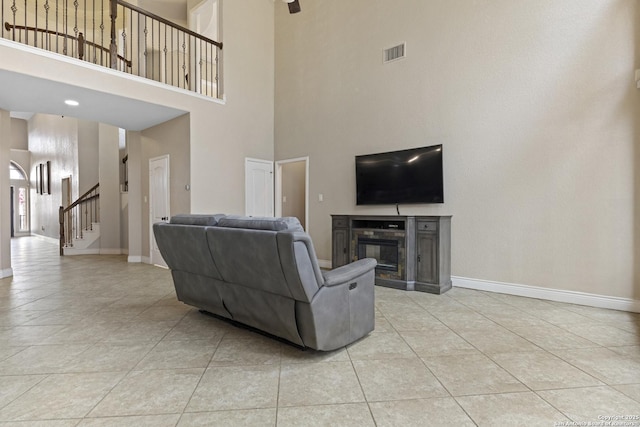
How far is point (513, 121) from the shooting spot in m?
3.90

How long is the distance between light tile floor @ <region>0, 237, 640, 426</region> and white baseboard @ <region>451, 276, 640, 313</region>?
14 cm

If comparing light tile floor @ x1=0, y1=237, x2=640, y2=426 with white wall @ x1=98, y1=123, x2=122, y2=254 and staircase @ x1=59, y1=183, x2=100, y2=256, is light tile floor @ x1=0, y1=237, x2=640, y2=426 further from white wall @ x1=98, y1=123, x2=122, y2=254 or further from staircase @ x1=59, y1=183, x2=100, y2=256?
staircase @ x1=59, y1=183, x2=100, y2=256

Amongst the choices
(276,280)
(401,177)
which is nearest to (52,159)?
(401,177)

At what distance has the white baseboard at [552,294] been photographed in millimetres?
3320

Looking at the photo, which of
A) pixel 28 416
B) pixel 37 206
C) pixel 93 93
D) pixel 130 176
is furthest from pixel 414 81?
pixel 37 206

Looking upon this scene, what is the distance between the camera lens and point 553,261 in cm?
369

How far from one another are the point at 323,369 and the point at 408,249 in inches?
97.4

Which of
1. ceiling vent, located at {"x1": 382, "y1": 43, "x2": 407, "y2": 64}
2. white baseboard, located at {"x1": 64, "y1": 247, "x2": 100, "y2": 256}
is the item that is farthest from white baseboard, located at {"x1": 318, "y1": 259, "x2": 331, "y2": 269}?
white baseboard, located at {"x1": 64, "y1": 247, "x2": 100, "y2": 256}

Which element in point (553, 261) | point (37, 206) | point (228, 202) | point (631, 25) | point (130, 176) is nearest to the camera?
point (631, 25)

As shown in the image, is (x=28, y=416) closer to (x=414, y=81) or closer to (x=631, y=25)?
(x=414, y=81)

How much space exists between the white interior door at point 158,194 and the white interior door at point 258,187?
57.1 inches

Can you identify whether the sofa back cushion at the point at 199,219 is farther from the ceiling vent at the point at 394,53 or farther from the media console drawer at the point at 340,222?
A: the ceiling vent at the point at 394,53

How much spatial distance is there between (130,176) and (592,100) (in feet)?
25.3

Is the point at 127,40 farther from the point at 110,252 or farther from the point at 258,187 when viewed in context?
the point at 110,252
